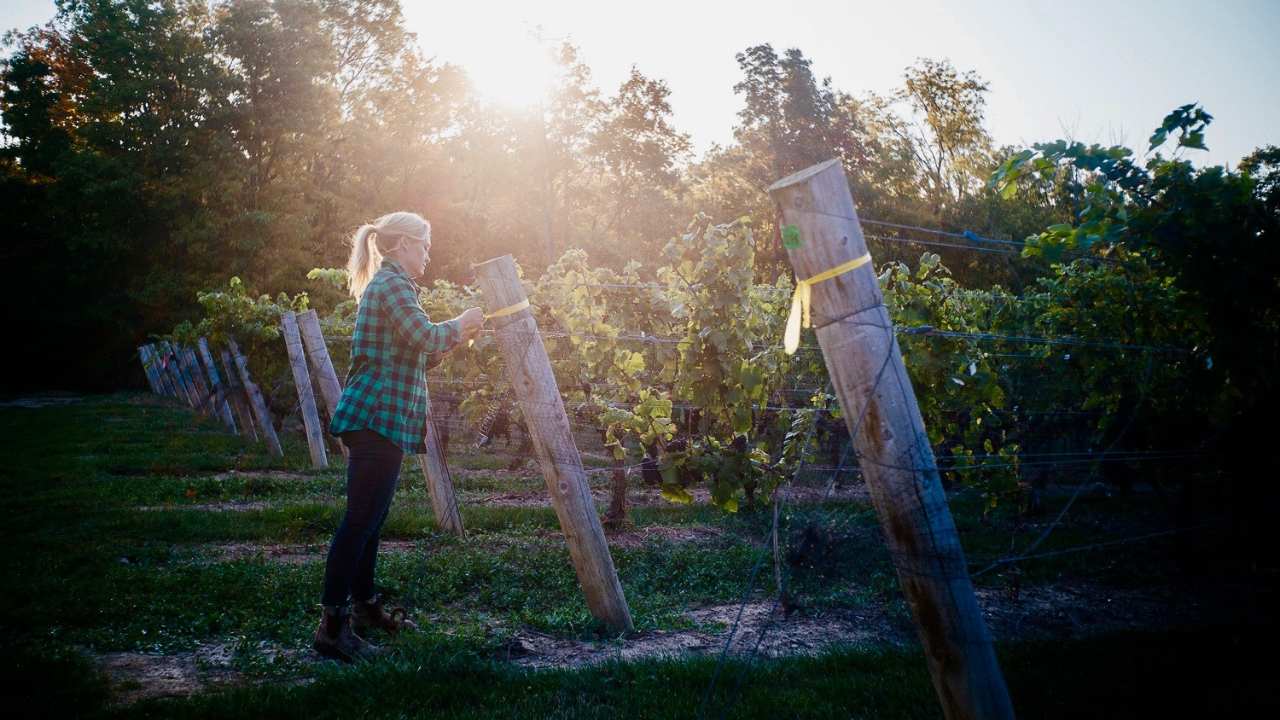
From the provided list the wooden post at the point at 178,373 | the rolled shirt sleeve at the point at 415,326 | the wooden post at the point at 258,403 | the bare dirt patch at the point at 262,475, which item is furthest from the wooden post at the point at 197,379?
the rolled shirt sleeve at the point at 415,326

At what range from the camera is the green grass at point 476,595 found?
314 centimetres

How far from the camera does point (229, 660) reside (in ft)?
11.8

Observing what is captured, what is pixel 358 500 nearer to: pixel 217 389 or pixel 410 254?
pixel 410 254

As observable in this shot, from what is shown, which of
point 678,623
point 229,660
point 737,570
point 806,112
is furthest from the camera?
point 806,112

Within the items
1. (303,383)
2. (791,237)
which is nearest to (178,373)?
(303,383)

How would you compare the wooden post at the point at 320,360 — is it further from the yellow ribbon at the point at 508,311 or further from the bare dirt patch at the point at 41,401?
the bare dirt patch at the point at 41,401

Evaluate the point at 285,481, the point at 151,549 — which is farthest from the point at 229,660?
the point at 285,481

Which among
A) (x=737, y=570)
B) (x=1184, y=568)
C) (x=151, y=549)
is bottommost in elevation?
(x=1184, y=568)

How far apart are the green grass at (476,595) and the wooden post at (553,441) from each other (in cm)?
20

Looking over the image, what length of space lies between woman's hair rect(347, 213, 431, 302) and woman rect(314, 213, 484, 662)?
131 millimetres

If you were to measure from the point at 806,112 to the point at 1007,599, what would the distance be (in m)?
25.9

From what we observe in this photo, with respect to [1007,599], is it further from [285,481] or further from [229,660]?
[285,481]

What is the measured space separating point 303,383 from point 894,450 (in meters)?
8.68

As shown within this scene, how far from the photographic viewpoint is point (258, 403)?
1134 centimetres
